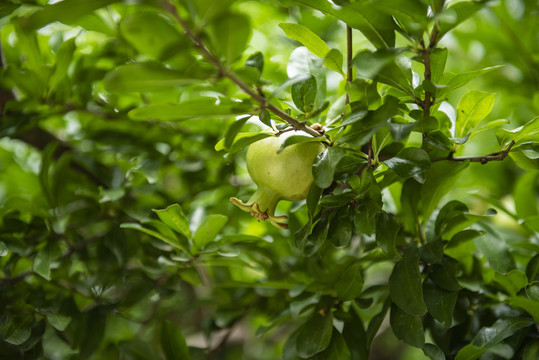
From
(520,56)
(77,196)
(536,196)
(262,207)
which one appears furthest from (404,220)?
(520,56)

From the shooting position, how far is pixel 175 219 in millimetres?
619

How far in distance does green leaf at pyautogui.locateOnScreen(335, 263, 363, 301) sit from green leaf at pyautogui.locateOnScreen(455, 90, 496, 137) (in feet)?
0.73

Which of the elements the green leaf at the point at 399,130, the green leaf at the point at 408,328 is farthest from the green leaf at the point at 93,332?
the green leaf at the point at 399,130

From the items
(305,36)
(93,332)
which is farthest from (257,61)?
(93,332)

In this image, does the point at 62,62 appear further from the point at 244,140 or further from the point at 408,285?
the point at 408,285

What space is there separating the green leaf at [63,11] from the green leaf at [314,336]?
0.47 metres

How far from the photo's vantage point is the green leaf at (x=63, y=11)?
39cm

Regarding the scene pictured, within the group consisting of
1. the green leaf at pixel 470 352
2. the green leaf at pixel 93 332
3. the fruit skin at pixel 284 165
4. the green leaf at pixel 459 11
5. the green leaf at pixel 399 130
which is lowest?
the green leaf at pixel 93 332

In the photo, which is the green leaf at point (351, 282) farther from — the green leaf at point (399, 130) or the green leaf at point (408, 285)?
the green leaf at point (399, 130)

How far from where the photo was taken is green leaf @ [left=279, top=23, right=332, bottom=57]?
52 cm

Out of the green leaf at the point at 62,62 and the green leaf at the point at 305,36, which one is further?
the green leaf at the point at 62,62

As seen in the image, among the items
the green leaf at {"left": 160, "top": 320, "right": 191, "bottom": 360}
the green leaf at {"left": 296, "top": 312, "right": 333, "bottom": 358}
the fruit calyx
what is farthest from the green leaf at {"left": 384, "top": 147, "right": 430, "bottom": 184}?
the green leaf at {"left": 160, "top": 320, "right": 191, "bottom": 360}

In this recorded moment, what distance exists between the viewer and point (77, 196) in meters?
0.81

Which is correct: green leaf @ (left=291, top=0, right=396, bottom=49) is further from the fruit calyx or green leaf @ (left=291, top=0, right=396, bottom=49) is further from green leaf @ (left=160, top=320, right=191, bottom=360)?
green leaf @ (left=160, top=320, right=191, bottom=360)
